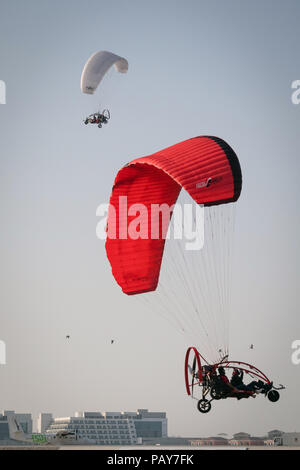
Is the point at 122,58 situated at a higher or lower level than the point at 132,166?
higher

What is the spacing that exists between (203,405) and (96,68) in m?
20.0

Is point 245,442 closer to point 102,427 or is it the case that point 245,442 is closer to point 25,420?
point 102,427

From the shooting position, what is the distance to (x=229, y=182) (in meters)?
31.3

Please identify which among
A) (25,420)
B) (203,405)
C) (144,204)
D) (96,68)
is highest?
(96,68)

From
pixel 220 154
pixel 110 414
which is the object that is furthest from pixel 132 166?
pixel 110 414

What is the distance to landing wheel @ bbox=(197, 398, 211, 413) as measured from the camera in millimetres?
32031

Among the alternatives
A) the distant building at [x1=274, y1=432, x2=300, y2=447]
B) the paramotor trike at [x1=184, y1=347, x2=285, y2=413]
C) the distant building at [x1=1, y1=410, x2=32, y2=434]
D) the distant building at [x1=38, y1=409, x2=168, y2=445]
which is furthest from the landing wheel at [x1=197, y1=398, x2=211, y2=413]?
the distant building at [x1=1, y1=410, x2=32, y2=434]

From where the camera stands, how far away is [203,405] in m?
32.1

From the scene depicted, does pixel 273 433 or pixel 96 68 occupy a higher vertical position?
pixel 96 68

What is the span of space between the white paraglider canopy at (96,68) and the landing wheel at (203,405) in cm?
1964

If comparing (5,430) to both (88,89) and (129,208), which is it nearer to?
(88,89)

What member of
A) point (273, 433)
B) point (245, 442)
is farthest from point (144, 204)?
point (273, 433)

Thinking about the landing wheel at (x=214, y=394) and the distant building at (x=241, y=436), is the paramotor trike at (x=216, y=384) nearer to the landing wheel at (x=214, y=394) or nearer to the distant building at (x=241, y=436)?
the landing wheel at (x=214, y=394)
